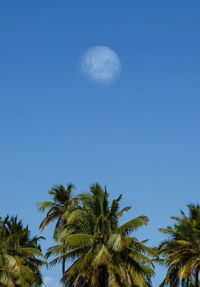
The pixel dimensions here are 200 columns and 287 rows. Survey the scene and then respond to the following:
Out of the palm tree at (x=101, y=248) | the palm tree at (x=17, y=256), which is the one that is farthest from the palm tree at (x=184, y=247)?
the palm tree at (x=17, y=256)

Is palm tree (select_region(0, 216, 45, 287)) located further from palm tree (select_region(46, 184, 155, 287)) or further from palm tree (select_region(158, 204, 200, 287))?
palm tree (select_region(158, 204, 200, 287))

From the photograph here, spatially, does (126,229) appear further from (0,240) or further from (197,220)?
(0,240)

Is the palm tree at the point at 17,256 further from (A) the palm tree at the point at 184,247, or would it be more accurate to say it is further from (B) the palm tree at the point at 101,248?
(A) the palm tree at the point at 184,247

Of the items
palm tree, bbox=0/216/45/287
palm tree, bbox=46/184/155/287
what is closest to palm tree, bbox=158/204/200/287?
palm tree, bbox=46/184/155/287

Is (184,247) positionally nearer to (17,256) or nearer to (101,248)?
(101,248)

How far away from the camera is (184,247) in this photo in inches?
1325

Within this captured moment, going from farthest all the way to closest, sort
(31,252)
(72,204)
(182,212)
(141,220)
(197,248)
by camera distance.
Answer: (72,204)
(31,252)
(182,212)
(197,248)
(141,220)

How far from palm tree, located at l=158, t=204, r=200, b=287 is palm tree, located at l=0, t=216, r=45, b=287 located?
11.1 m

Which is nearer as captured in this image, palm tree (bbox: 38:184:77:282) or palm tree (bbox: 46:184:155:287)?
palm tree (bbox: 46:184:155:287)

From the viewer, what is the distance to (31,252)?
125 ft

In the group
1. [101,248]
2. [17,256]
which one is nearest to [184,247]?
[101,248]

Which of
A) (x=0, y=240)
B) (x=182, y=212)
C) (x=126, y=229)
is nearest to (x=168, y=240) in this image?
(x=182, y=212)

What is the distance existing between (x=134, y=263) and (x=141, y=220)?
279 centimetres

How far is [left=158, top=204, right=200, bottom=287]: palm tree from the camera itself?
32125mm
